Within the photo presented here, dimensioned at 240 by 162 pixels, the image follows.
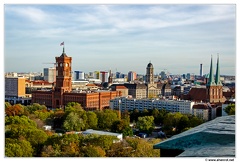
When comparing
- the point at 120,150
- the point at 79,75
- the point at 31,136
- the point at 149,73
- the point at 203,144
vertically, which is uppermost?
the point at 149,73

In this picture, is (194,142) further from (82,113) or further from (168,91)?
(168,91)

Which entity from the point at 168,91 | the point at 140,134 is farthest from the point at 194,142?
the point at 168,91

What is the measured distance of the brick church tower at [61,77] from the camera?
109ft

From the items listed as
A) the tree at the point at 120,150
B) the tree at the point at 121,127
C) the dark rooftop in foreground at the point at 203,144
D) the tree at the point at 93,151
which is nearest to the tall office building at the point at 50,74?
the tree at the point at 121,127

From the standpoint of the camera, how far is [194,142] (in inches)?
185

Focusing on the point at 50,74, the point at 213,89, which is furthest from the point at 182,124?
the point at 50,74

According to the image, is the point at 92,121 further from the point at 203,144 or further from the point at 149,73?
the point at 149,73

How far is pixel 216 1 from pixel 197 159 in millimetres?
3727

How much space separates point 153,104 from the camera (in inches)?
1200

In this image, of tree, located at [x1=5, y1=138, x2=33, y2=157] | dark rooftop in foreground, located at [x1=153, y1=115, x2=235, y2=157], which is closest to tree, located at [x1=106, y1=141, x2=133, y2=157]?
tree, located at [x1=5, y1=138, x2=33, y2=157]

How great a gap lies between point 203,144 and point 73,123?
1577 cm

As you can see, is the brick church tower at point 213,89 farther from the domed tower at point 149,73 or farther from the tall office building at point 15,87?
the tall office building at point 15,87

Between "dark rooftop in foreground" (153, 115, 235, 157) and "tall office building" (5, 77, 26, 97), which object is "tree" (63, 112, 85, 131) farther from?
"tall office building" (5, 77, 26, 97)

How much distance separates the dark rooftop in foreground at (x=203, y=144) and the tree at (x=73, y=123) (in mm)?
15156
